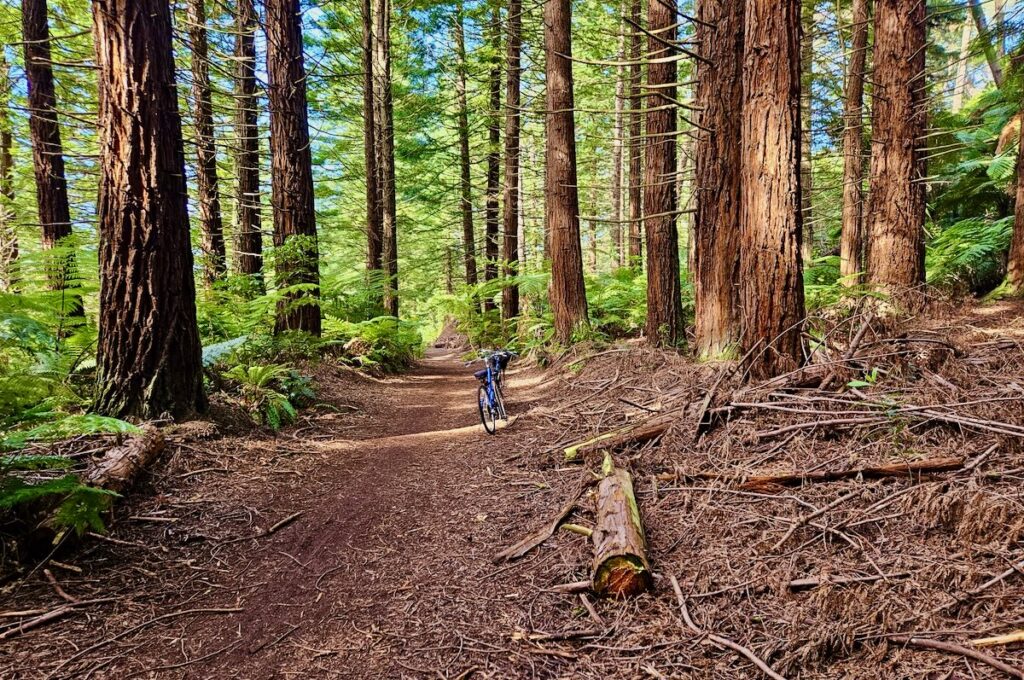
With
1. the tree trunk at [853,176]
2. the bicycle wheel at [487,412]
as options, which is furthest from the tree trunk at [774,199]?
the tree trunk at [853,176]

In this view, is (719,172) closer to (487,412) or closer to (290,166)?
(487,412)

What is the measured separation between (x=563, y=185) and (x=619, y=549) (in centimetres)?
759

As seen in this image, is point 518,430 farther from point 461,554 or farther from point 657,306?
point 657,306

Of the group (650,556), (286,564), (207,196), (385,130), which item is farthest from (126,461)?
(385,130)

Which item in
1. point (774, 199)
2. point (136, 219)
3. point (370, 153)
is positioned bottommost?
point (774, 199)

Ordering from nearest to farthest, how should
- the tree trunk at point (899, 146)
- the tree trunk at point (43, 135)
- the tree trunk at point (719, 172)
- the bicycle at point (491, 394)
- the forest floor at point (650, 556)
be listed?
the forest floor at point (650, 556), the tree trunk at point (719, 172), the bicycle at point (491, 394), the tree trunk at point (899, 146), the tree trunk at point (43, 135)

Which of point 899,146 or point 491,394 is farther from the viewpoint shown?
point 899,146

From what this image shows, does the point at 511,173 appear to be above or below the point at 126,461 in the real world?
above

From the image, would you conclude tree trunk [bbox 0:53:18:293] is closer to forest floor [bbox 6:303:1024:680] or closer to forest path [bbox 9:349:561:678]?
forest path [bbox 9:349:561:678]

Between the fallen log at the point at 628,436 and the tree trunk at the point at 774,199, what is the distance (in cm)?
78

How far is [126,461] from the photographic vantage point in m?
3.54

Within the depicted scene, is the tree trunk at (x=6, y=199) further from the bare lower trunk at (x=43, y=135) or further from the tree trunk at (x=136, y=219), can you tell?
the tree trunk at (x=136, y=219)

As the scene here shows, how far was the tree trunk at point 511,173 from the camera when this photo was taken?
12.2m

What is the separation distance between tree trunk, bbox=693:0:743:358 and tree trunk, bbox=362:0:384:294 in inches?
342
